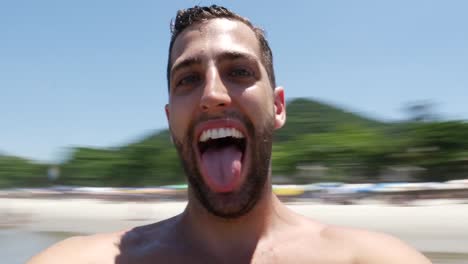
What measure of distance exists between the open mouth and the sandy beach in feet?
41.7

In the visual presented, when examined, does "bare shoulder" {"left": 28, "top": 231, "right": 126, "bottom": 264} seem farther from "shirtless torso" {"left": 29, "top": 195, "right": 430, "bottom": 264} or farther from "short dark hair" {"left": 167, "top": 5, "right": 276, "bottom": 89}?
"short dark hair" {"left": 167, "top": 5, "right": 276, "bottom": 89}

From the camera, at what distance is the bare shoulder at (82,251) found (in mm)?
2189

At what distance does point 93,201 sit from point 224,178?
35.1 metres

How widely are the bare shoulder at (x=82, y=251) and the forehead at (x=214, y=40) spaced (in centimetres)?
77

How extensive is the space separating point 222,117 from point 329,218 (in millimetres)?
21237

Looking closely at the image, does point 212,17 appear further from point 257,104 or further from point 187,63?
point 257,104

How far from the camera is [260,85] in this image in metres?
2.20

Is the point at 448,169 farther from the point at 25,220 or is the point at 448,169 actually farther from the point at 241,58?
the point at 241,58

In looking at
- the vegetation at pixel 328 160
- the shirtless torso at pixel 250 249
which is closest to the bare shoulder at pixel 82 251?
the shirtless torso at pixel 250 249

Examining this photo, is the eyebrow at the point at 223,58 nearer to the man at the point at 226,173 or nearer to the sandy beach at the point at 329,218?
the man at the point at 226,173

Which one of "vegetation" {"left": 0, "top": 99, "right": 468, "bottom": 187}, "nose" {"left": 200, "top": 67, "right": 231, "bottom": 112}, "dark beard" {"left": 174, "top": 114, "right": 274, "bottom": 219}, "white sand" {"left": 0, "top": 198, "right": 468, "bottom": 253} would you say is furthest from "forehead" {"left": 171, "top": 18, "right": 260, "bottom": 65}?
"vegetation" {"left": 0, "top": 99, "right": 468, "bottom": 187}

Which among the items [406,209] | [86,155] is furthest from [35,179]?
[406,209]

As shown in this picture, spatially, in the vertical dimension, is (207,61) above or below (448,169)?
above

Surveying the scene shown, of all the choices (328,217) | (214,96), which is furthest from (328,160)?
(214,96)
